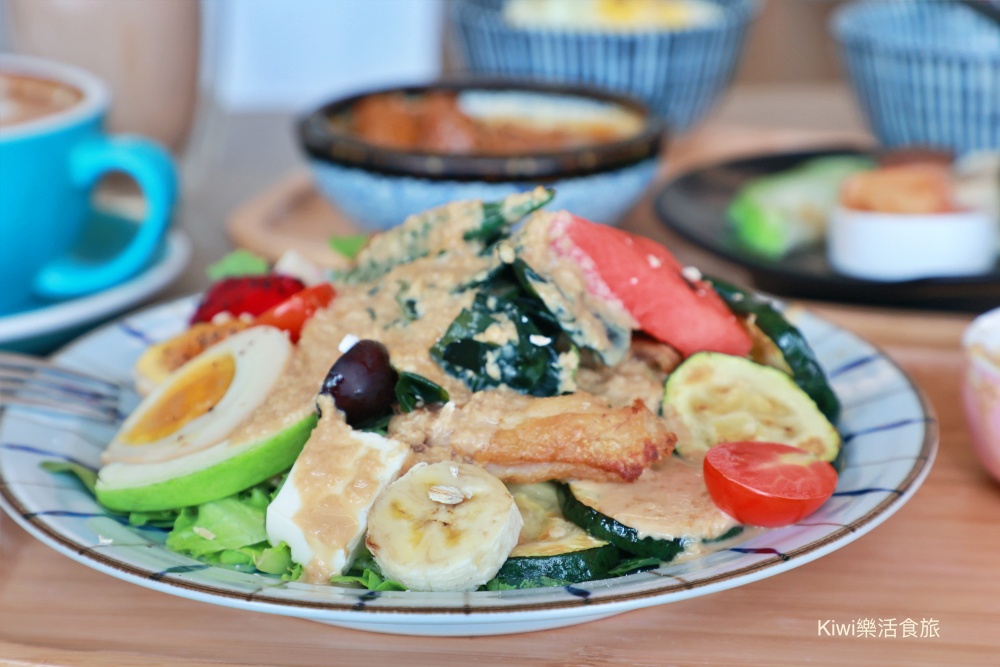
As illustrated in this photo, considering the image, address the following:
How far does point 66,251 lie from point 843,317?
61.3 inches

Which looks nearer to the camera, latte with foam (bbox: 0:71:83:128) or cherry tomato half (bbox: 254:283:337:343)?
cherry tomato half (bbox: 254:283:337:343)

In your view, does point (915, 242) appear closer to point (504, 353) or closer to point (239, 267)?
point (504, 353)

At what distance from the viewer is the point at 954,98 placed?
8.71 ft

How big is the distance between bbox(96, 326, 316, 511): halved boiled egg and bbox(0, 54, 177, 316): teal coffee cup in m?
0.72

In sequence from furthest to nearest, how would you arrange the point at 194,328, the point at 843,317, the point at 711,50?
the point at 711,50 < the point at 843,317 < the point at 194,328

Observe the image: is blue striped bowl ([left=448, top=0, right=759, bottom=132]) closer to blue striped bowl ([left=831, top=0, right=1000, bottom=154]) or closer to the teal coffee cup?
blue striped bowl ([left=831, top=0, right=1000, bottom=154])

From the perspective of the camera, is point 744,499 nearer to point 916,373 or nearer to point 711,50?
point 916,373

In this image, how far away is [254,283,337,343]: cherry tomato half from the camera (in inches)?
60.0

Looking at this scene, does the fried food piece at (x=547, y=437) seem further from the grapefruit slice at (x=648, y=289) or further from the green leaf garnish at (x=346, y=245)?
the green leaf garnish at (x=346, y=245)

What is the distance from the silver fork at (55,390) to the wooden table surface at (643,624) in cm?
16

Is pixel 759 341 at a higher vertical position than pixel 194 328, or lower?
higher

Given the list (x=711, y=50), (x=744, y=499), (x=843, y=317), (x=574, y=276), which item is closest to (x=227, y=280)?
(x=574, y=276)

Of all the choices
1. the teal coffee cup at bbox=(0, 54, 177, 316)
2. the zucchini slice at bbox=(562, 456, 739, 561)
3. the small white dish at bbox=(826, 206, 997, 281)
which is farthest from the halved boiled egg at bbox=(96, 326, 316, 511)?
the small white dish at bbox=(826, 206, 997, 281)

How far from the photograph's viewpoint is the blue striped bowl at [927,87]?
259 centimetres
